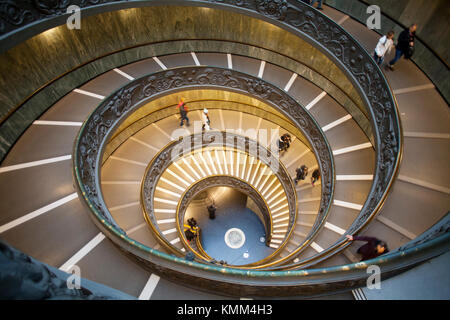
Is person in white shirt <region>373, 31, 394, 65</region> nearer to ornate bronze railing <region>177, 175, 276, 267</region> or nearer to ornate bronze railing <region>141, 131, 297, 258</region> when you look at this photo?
ornate bronze railing <region>141, 131, 297, 258</region>

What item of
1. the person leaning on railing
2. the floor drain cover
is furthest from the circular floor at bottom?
the person leaning on railing

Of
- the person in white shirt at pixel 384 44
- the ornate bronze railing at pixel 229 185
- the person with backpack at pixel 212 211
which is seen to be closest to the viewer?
the person in white shirt at pixel 384 44

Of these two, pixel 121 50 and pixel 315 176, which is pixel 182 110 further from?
pixel 315 176

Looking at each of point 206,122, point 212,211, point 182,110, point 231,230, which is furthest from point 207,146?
point 231,230

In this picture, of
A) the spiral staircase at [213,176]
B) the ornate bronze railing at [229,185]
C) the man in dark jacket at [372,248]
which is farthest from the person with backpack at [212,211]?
the man in dark jacket at [372,248]

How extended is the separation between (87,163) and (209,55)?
23.3 ft

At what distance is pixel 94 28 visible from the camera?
7.94 metres

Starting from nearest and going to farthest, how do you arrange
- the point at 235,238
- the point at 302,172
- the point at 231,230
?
the point at 302,172 → the point at 235,238 → the point at 231,230

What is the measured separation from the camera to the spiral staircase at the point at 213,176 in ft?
12.3

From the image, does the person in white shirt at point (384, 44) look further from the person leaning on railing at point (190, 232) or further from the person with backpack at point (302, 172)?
the person leaning on railing at point (190, 232)

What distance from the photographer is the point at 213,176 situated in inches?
491

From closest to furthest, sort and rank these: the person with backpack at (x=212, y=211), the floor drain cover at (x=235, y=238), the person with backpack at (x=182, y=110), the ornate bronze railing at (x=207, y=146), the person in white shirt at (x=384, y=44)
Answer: the person in white shirt at (x=384, y=44), the ornate bronze railing at (x=207, y=146), the person with backpack at (x=182, y=110), the floor drain cover at (x=235, y=238), the person with backpack at (x=212, y=211)
